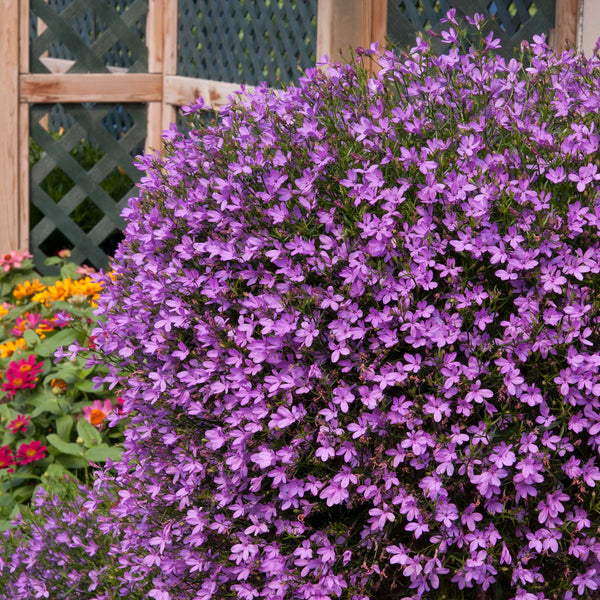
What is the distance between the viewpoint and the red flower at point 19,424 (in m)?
3.95

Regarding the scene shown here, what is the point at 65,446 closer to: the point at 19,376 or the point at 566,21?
the point at 19,376

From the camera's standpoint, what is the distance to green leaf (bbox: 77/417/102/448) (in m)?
3.81

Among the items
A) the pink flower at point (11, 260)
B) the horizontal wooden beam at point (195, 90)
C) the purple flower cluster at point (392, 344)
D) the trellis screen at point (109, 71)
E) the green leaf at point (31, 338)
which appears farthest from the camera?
the pink flower at point (11, 260)

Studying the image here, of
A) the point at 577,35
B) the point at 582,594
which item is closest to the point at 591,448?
the point at 582,594

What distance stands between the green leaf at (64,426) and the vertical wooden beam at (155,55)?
2.35 m

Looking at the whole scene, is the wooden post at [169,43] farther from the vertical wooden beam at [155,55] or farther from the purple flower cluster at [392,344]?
the purple flower cluster at [392,344]

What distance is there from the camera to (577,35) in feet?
13.6

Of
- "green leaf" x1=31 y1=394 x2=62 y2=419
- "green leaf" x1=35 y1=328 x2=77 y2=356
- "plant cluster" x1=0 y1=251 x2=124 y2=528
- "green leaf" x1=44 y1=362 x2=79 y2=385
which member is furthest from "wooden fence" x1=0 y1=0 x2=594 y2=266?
"green leaf" x1=31 y1=394 x2=62 y2=419

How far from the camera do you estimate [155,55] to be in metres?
5.91

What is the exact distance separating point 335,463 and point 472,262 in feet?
1.88

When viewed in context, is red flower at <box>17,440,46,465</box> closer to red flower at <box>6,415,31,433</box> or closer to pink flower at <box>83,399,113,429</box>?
red flower at <box>6,415,31,433</box>

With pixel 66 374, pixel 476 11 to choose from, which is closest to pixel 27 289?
pixel 66 374

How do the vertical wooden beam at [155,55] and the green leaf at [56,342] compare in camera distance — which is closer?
the green leaf at [56,342]

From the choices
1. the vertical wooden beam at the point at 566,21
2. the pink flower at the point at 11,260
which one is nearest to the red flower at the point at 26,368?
the pink flower at the point at 11,260
